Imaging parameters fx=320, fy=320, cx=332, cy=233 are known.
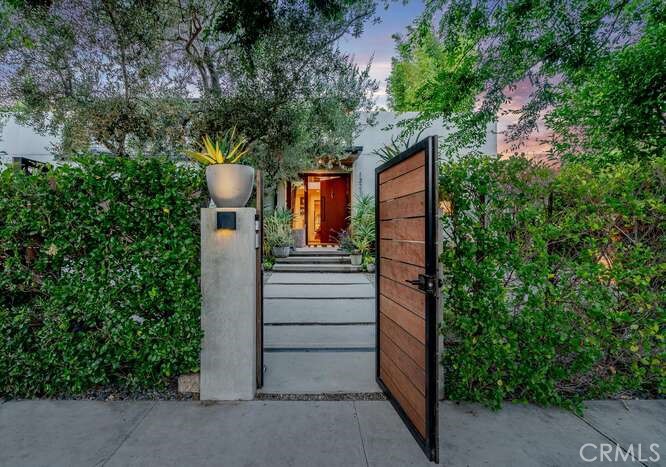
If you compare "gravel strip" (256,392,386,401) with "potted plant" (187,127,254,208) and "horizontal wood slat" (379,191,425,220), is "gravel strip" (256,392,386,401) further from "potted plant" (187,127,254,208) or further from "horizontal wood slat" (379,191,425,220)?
"potted plant" (187,127,254,208)

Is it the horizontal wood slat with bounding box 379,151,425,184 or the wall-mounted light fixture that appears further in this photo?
the wall-mounted light fixture

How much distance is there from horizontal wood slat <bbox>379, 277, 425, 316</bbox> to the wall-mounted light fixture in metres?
1.25

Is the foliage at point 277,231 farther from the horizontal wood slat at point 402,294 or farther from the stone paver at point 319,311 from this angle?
the horizontal wood slat at point 402,294

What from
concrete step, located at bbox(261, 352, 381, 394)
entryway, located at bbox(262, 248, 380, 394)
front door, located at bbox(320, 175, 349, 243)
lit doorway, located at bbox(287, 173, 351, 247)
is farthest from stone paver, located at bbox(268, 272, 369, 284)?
concrete step, located at bbox(261, 352, 381, 394)

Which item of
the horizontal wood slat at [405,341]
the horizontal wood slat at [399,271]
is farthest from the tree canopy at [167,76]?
the horizontal wood slat at [405,341]

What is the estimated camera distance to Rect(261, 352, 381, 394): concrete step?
2551 millimetres

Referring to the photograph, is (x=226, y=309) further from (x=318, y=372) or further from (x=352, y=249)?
(x=352, y=249)

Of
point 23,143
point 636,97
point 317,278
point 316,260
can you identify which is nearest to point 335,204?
point 316,260

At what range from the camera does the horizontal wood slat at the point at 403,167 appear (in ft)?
6.18

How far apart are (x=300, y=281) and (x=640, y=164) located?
18.4ft

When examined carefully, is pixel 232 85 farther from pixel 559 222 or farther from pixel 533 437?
pixel 533 437

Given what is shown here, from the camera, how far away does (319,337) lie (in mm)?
3668

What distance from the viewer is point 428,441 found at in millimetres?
1728

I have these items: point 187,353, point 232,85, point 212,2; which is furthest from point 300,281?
point 212,2
